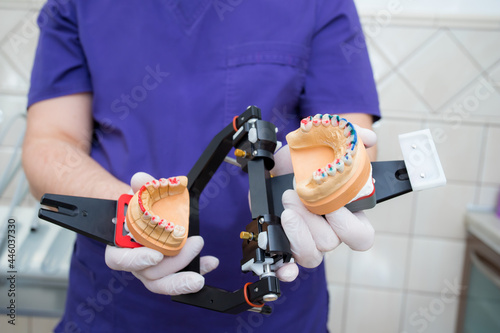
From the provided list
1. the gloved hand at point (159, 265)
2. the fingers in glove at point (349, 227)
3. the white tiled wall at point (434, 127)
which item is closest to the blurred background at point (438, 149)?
the white tiled wall at point (434, 127)

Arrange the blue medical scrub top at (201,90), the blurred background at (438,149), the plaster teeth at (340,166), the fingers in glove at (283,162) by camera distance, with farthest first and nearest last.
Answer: the blurred background at (438,149), the blue medical scrub top at (201,90), the fingers in glove at (283,162), the plaster teeth at (340,166)

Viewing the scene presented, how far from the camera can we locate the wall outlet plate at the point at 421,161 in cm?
39

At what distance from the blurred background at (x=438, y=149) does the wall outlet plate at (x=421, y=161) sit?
2.64ft

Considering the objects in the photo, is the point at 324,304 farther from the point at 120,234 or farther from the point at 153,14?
the point at 153,14

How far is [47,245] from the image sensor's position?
104 cm

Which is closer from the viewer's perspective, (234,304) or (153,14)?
(234,304)

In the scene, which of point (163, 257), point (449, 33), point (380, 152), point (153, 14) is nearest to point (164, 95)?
point (153, 14)

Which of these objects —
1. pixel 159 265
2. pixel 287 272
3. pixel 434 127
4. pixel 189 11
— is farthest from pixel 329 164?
pixel 434 127

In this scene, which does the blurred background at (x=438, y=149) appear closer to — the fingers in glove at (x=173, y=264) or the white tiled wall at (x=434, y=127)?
the white tiled wall at (x=434, y=127)

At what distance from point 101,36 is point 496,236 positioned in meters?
1.02

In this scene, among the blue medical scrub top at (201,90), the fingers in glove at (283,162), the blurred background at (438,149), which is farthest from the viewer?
the blurred background at (438,149)

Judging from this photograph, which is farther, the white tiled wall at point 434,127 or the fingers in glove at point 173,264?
the white tiled wall at point 434,127

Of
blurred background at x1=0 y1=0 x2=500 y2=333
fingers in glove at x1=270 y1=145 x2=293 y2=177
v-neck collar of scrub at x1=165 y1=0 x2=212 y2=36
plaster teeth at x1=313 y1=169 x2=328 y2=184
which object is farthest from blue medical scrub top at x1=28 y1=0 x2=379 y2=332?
blurred background at x1=0 y1=0 x2=500 y2=333

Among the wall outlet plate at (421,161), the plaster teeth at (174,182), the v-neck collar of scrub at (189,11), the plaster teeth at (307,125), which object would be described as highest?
the v-neck collar of scrub at (189,11)
